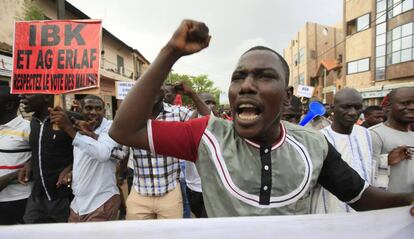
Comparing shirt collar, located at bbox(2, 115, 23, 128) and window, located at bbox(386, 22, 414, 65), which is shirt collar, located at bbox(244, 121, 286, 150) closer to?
shirt collar, located at bbox(2, 115, 23, 128)

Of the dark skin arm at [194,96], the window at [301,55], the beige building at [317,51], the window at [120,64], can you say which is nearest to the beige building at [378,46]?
the beige building at [317,51]

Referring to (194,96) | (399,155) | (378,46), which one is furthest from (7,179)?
(378,46)

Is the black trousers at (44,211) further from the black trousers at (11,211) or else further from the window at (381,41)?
the window at (381,41)

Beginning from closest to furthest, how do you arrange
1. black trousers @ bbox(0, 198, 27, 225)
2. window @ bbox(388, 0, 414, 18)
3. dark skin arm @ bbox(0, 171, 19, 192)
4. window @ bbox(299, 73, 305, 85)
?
dark skin arm @ bbox(0, 171, 19, 192) < black trousers @ bbox(0, 198, 27, 225) < window @ bbox(388, 0, 414, 18) < window @ bbox(299, 73, 305, 85)

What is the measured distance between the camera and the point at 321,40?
39688 mm

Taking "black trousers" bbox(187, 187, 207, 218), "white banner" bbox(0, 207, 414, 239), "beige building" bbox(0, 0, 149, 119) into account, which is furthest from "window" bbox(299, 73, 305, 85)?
"white banner" bbox(0, 207, 414, 239)

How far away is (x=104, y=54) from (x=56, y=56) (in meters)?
17.6

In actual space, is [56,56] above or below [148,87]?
above

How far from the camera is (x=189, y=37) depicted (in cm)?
120

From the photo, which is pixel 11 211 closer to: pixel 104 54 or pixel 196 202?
pixel 196 202

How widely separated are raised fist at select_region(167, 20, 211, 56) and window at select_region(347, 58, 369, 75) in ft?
90.3

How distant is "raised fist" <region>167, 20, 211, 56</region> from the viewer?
1.18 meters

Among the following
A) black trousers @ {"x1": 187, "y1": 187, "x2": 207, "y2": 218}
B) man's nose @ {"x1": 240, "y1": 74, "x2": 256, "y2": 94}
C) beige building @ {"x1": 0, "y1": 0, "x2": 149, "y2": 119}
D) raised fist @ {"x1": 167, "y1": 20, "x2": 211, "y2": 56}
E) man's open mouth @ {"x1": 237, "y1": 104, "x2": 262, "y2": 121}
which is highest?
beige building @ {"x1": 0, "y1": 0, "x2": 149, "y2": 119}

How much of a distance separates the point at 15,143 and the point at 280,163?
2.83 m
